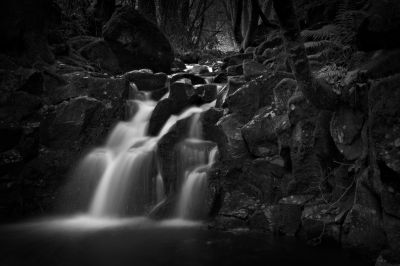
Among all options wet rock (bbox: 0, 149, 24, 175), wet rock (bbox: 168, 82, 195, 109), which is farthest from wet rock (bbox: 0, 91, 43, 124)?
wet rock (bbox: 168, 82, 195, 109)

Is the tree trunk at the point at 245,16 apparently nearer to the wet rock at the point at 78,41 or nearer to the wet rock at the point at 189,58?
the wet rock at the point at 189,58

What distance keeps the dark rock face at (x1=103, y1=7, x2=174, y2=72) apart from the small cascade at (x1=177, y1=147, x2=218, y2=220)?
726 centimetres

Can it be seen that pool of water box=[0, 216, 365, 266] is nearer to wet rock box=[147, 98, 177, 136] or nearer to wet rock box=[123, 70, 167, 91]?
wet rock box=[147, 98, 177, 136]

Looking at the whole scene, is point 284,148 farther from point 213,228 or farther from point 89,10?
point 89,10

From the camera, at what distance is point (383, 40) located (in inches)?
183

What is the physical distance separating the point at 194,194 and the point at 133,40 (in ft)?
26.7

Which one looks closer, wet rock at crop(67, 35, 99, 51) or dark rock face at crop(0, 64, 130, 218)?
dark rock face at crop(0, 64, 130, 218)

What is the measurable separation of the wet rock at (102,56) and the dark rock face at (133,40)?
194 mm

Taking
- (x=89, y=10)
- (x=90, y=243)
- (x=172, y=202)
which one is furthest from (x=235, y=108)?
(x=89, y=10)

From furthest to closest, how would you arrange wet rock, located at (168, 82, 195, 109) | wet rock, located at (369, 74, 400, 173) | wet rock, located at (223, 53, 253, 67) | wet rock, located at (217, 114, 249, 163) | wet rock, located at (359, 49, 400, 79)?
1. wet rock, located at (223, 53, 253, 67)
2. wet rock, located at (168, 82, 195, 109)
3. wet rock, located at (217, 114, 249, 163)
4. wet rock, located at (359, 49, 400, 79)
5. wet rock, located at (369, 74, 400, 173)

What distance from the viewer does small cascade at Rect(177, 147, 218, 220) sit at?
6.77 meters

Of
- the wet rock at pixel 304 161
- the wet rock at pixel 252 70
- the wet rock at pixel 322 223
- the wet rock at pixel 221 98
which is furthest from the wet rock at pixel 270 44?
the wet rock at pixel 322 223

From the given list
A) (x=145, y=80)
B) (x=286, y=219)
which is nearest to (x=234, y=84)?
(x=145, y=80)

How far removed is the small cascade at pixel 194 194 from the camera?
6.77 metres
